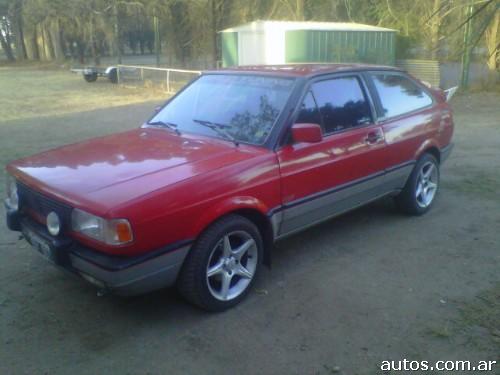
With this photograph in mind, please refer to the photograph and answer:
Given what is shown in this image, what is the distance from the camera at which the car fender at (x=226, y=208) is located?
10.7 feet

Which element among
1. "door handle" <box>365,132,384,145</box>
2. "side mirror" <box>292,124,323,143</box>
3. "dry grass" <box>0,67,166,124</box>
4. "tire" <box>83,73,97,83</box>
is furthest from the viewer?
"tire" <box>83,73,97,83</box>

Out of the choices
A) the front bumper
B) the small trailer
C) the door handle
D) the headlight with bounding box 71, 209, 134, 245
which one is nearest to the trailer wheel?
the small trailer

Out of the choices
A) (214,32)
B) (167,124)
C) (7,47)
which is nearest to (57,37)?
(7,47)

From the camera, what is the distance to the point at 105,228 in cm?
296

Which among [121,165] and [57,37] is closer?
[121,165]

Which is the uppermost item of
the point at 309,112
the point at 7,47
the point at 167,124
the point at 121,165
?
the point at 7,47

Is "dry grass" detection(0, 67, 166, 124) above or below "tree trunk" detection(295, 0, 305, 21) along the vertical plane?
below

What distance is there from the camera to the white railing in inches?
698

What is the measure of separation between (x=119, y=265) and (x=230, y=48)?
16.2 m

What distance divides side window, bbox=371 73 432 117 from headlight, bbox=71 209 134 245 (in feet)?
9.45

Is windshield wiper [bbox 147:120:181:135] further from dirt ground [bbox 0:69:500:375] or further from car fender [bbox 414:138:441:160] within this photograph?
car fender [bbox 414:138:441:160]

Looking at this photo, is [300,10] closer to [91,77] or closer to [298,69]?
[91,77]

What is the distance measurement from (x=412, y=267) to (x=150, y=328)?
2.24m

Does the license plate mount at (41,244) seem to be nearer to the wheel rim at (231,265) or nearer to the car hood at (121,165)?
the car hood at (121,165)
